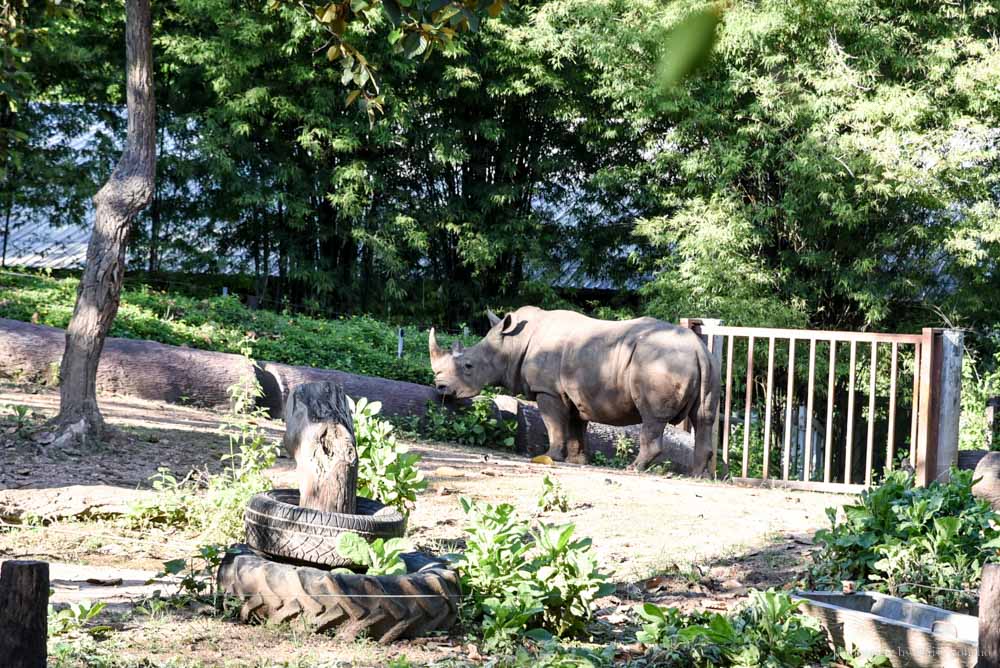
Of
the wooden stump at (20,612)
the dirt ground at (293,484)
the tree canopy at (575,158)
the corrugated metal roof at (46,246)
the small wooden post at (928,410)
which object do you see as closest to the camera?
the wooden stump at (20,612)

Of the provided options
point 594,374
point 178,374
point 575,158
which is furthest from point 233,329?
point 575,158

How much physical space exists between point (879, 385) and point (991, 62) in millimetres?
5054

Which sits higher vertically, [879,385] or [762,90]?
[762,90]

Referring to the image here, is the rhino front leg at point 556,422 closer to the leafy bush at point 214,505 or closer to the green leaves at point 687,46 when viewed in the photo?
the leafy bush at point 214,505

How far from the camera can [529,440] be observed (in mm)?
12734

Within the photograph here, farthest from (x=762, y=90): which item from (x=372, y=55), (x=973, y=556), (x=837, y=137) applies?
(x=973, y=556)

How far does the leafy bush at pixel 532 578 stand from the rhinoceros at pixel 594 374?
5.59m

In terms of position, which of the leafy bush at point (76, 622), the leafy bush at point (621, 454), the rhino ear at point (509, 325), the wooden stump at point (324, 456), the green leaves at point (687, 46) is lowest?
the leafy bush at point (621, 454)

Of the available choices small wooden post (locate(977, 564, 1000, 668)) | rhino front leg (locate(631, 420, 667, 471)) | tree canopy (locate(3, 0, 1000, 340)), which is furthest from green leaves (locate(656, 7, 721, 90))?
small wooden post (locate(977, 564, 1000, 668))

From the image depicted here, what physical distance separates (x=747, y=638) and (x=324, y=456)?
2099 mm

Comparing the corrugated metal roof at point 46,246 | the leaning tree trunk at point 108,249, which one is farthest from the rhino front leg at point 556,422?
the corrugated metal roof at point 46,246

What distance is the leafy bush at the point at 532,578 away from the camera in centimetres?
497

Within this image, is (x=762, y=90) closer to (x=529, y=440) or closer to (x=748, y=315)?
(x=748, y=315)

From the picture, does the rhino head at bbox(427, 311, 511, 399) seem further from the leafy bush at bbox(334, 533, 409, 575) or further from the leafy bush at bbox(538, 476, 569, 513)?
the leafy bush at bbox(334, 533, 409, 575)
